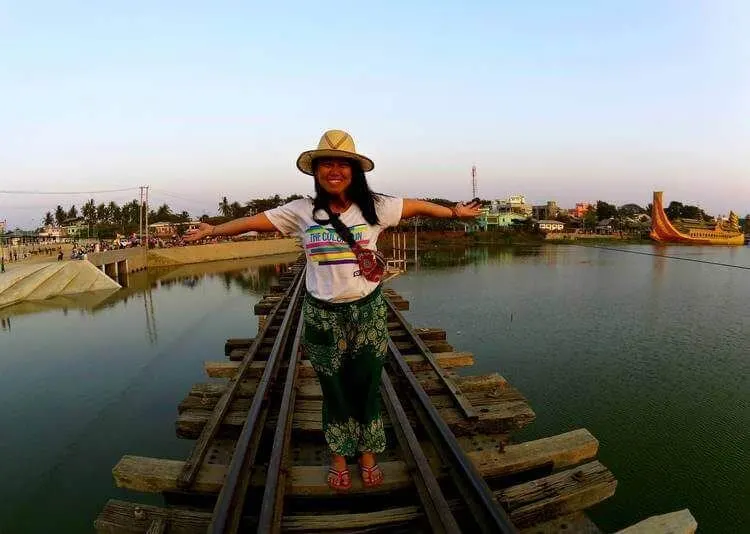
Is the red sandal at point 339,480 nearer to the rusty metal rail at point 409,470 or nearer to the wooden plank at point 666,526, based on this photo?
the rusty metal rail at point 409,470

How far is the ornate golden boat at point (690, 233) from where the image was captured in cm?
7269

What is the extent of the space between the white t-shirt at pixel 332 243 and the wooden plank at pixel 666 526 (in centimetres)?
171

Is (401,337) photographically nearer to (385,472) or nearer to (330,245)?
(385,472)

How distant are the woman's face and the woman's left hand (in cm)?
83

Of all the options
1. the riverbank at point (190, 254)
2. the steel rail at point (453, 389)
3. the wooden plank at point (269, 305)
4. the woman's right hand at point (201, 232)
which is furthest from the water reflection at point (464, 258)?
the woman's right hand at point (201, 232)

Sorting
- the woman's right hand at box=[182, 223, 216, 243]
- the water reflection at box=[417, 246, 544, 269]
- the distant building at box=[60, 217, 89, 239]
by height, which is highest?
the distant building at box=[60, 217, 89, 239]

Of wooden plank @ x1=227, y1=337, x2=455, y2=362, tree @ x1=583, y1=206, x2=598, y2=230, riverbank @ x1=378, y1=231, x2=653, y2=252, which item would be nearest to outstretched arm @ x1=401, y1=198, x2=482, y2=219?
wooden plank @ x1=227, y1=337, x2=455, y2=362

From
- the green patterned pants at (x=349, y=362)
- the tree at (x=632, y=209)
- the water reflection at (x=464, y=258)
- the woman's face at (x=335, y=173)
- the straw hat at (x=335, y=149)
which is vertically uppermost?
the tree at (x=632, y=209)

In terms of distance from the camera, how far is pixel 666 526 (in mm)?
2150

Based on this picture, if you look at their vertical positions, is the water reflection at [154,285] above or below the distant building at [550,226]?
below

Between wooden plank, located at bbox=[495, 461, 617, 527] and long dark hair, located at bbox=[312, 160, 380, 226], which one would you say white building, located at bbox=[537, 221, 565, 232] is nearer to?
wooden plank, located at bbox=[495, 461, 617, 527]

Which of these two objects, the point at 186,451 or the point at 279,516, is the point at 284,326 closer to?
the point at 186,451

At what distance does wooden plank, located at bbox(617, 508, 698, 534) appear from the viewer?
2.12 metres

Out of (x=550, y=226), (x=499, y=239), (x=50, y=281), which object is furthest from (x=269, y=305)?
(x=550, y=226)
